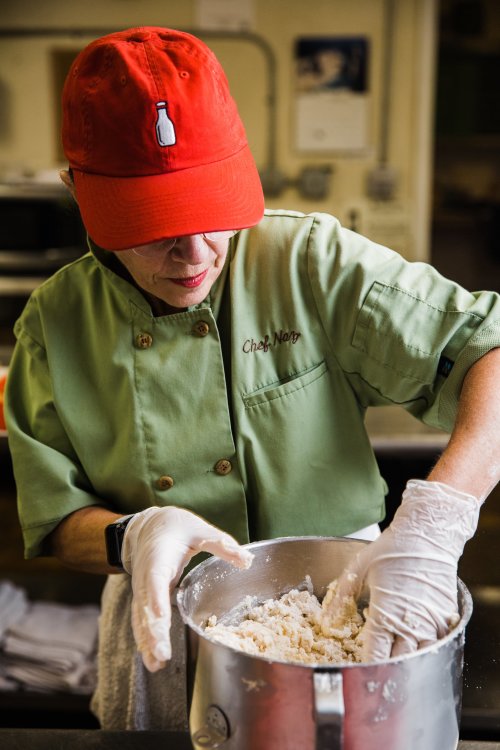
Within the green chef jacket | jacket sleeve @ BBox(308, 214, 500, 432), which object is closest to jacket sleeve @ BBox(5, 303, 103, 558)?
the green chef jacket

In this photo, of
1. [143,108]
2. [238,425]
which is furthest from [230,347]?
[143,108]

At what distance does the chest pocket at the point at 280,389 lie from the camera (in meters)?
1.27

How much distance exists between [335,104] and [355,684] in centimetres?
378

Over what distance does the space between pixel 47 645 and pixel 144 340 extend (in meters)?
1.29

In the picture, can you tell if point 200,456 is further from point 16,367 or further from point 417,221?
point 417,221

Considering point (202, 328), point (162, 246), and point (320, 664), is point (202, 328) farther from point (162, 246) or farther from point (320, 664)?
point (320, 664)

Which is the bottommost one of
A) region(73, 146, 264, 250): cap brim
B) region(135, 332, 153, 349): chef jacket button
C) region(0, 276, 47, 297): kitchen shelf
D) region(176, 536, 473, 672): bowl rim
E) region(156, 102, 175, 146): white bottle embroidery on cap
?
region(0, 276, 47, 297): kitchen shelf

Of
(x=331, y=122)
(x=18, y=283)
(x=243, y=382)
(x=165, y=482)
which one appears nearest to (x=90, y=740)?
(x=165, y=482)

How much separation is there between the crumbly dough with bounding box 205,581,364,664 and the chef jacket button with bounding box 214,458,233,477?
0.82ft

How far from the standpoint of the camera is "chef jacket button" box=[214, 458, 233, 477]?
4.17ft

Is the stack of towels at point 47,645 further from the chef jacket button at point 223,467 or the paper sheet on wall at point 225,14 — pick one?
the paper sheet on wall at point 225,14

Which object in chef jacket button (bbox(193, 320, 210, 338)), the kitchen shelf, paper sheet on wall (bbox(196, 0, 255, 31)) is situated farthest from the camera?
paper sheet on wall (bbox(196, 0, 255, 31))

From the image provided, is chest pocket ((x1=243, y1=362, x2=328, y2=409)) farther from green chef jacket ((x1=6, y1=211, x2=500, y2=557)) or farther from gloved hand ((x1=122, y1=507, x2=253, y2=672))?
gloved hand ((x1=122, y1=507, x2=253, y2=672))

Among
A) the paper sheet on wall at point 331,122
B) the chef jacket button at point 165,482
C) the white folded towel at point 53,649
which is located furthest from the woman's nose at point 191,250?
the paper sheet on wall at point 331,122
